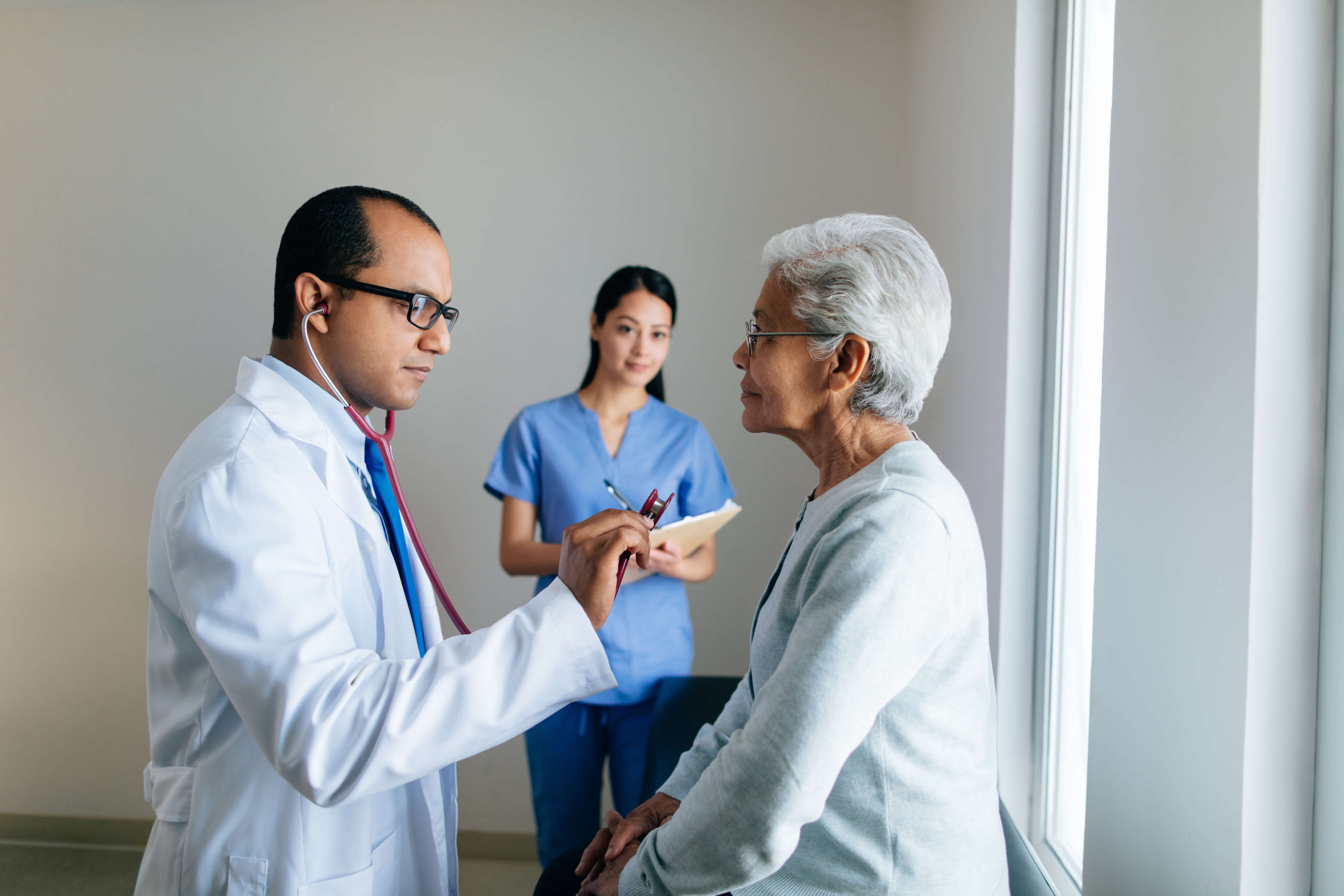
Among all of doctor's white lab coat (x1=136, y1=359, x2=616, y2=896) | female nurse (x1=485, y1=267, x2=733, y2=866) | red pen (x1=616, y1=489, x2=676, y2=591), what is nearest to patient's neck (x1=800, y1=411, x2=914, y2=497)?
red pen (x1=616, y1=489, x2=676, y2=591)

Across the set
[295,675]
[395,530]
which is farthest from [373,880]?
[395,530]

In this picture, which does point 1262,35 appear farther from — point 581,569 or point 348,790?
point 348,790

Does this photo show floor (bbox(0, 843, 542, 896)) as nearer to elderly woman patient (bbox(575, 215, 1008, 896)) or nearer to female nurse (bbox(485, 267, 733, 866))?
female nurse (bbox(485, 267, 733, 866))

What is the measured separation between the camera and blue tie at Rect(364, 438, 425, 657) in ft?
3.84

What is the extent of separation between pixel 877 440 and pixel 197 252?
268 cm

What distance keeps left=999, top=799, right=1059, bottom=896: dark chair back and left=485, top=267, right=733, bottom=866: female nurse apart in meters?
0.94

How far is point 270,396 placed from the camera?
3.33ft

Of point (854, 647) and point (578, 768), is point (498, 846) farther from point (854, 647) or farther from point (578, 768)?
point (854, 647)

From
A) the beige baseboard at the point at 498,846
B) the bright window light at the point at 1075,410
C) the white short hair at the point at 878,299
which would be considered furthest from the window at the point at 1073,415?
the beige baseboard at the point at 498,846

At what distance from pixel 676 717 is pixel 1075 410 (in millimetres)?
1144

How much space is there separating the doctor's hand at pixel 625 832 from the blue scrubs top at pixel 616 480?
79cm

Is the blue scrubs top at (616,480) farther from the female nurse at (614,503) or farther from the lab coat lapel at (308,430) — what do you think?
the lab coat lapel at (308,430)

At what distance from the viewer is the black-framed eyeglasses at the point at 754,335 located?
101cm

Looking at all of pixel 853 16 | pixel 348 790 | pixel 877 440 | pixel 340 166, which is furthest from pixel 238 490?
pixel 853 16
